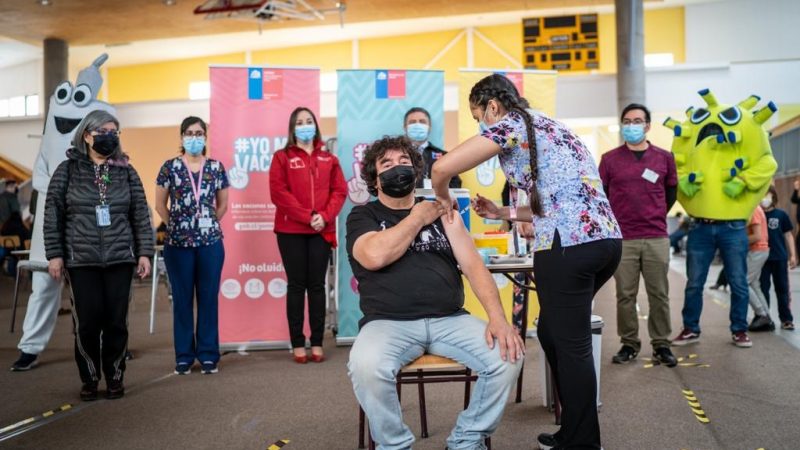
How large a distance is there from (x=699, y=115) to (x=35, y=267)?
14.4 feet

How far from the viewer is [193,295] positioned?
14.6 feet

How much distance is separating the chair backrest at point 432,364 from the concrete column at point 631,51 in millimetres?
9325

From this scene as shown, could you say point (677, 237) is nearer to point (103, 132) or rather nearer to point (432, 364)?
point (103, 132)

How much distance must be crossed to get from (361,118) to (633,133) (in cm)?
195

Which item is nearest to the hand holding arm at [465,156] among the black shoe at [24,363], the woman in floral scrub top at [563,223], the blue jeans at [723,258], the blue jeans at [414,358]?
the woman in floral scrub top at [563,223]

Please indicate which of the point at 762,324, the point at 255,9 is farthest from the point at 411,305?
the point at 255,9

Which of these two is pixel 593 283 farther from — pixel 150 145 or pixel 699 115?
pixel 150 145

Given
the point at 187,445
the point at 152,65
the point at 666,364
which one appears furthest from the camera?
the point at 152,65

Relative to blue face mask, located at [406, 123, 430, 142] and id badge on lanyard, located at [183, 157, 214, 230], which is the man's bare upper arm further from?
blue face mask, located at [406, 123, 430, 142]

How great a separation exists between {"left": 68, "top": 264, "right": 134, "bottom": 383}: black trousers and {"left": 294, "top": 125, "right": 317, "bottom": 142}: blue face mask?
142cm

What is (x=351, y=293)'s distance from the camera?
5375 mm

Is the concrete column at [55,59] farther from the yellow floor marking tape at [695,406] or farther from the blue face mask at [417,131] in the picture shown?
the yellow floor marking tape at [695,406]

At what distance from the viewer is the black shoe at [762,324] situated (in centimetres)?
564

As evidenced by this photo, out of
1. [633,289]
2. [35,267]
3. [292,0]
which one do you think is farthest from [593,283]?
[292,0]
